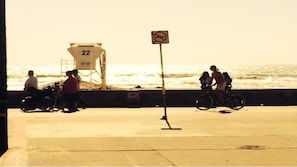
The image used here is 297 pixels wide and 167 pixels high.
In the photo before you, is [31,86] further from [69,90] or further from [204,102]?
[204,102]

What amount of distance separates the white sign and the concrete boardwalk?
2212 mm

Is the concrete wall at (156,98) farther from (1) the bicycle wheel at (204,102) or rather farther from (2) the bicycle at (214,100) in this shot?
(1) the bicycle wheel at (204,102)

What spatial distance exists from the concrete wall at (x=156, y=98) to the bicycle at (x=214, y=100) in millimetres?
1332

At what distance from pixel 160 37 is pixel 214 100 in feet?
19.9

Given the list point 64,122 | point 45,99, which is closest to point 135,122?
point 64,122

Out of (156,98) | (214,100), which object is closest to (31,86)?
(156,98)

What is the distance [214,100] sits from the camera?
69.7ft

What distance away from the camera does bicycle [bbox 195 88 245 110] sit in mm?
20609

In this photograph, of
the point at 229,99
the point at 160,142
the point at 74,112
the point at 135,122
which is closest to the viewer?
the point at 160,142

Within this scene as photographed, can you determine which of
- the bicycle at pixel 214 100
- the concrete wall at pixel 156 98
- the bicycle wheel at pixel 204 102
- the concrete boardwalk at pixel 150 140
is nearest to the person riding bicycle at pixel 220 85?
the bicycle at pixel 214 100

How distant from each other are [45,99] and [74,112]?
141cm

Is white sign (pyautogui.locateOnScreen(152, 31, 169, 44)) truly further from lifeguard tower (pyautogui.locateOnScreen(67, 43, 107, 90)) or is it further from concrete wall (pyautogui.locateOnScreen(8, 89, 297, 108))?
lifeguard tower (pyautogui.locateOnScreen(67, 43, 107, 90))

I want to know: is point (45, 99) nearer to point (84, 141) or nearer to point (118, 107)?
point (118, 107)

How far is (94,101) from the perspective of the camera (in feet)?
71.4
